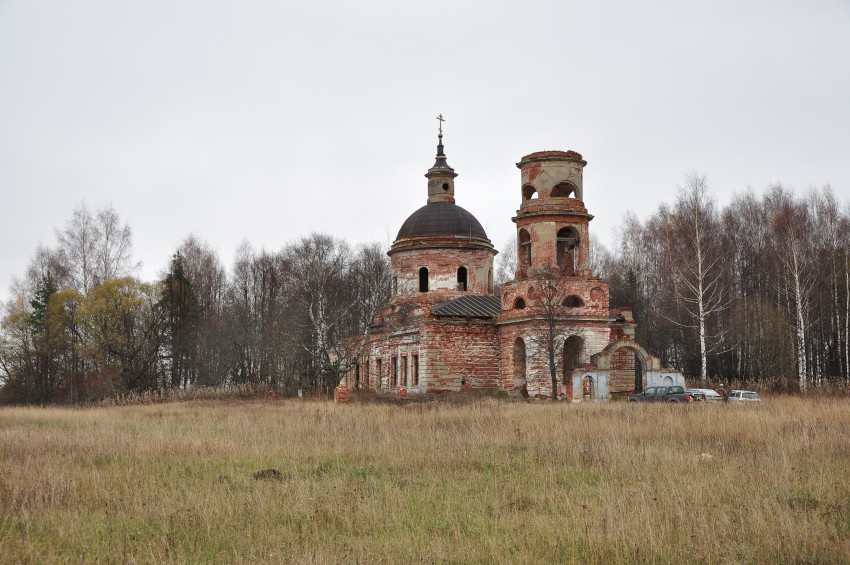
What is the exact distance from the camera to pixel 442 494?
9.80 meters

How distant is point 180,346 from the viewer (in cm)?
4697

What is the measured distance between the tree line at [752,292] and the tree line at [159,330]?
600 inches

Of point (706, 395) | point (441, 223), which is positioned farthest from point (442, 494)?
point (441, 223)

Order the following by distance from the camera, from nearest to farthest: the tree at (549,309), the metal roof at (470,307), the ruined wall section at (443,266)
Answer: the tree at (549,309) → the metal roof at (470,307) → the ruined wall section at (443,266)

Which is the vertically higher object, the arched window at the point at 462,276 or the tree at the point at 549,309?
the arched window at the point at 462,276

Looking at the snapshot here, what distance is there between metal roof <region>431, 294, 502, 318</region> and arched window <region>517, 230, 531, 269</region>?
2.25 m

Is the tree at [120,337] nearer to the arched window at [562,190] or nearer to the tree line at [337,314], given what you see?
the tree line at [337,314]

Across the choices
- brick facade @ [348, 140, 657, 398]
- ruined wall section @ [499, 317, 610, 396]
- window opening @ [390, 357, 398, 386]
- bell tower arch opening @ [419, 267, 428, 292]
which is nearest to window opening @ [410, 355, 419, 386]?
brick facade @ [348, 140, 657, 398]

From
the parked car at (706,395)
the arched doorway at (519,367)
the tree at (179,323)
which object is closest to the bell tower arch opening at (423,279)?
the arched doorway at (519,367)

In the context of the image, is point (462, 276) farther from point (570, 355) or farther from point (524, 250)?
point (570, 355)

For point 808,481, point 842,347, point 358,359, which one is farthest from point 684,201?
point 808,481

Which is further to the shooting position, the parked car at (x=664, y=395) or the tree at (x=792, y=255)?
the tree at (x=792, y=255)

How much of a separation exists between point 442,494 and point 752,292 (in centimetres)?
3752

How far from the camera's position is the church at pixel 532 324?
1300 inches
